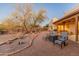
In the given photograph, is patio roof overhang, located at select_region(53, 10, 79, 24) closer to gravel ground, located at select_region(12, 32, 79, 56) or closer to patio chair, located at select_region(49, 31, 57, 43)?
patio chair, located at select_region(49, 31, 57, 43)

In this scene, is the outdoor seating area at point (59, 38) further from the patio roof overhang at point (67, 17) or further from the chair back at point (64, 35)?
the patio roof overhang at point (67, 17)

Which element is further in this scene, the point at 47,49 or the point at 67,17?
the point at 47,49

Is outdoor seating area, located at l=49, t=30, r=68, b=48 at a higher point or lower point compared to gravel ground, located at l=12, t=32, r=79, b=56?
higher

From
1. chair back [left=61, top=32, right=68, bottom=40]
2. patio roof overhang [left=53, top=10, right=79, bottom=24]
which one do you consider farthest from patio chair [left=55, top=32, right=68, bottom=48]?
patio roof overhang [left=53, top=10, right=79, bottom=24]

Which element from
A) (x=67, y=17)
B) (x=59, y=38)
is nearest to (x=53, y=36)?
(x=59, y=38)

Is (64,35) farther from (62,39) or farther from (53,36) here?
(53,36)

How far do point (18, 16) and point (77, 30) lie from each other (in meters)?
1.37

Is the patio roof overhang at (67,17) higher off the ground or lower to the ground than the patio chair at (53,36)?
higher

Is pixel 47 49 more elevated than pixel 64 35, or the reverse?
pixel 64 35

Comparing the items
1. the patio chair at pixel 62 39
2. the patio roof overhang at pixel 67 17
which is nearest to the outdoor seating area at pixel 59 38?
the patio chair at pixel 62 39

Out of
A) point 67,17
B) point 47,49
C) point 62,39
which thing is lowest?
point 47,49

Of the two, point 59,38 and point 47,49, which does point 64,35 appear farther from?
point 47,49

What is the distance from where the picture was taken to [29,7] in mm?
5008

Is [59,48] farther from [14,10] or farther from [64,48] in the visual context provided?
[14,10]
